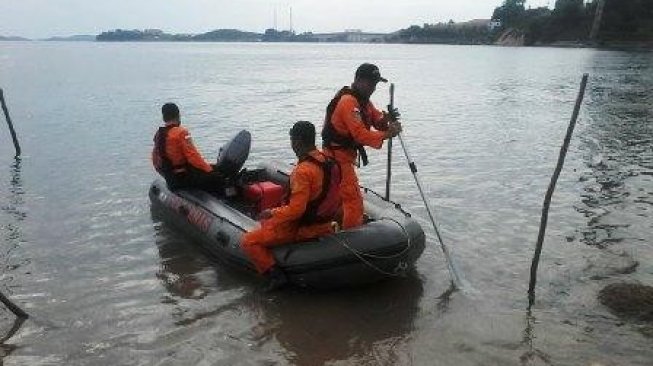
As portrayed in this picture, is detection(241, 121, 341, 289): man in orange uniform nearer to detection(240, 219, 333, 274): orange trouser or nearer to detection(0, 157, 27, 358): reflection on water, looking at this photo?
detection(240, 219, 333, 274): orange trouser

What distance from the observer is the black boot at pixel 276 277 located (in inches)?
263

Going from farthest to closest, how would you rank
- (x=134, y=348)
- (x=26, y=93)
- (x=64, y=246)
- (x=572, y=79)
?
(x=572, y=79) → (x=26, y=93) → (x=64, y=246) → (x=134, y=348)

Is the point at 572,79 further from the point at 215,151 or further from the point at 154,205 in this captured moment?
the point at 154,205

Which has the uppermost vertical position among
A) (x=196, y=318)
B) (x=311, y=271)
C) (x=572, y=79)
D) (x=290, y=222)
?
(x=290, y=222)

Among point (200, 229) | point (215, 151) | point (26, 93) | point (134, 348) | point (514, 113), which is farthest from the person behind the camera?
point (26, 93)

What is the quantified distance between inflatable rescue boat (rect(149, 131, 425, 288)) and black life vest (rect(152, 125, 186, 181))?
1.05ft

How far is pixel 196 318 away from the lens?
649 centimetres

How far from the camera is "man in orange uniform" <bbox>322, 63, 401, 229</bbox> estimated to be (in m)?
6.59

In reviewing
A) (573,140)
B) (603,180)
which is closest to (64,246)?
(603,180)

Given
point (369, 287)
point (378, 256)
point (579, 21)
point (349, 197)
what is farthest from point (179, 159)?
point (579, 21)

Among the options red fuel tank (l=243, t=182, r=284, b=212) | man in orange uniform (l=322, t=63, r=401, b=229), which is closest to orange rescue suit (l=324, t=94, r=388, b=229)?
man in orange uniform (l=322, t=63, r=401, b=229)

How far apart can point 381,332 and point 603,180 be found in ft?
25.7

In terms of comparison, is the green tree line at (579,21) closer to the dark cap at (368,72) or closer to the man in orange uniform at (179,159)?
the man in orange uniform at (179,159)

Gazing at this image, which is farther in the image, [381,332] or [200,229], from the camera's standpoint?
[200,229]
